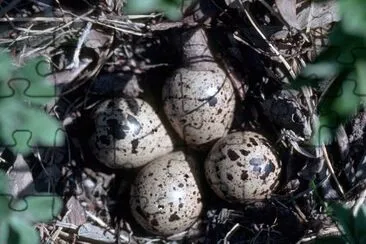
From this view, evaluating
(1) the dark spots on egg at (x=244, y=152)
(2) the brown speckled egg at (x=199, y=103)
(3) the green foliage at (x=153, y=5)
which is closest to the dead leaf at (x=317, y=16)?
(2) the brown speckled egg at (x=199, y=103)

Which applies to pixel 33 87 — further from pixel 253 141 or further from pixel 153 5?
pixel 253 141

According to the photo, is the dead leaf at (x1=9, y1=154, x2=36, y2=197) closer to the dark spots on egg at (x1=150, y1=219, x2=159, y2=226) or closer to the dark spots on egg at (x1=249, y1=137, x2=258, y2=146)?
the dark spots on egg at (x1=150, y1=219, x2=159, y2=226)

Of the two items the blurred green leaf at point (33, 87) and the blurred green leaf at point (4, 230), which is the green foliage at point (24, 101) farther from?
the blurred green leaf at point (4, 230)

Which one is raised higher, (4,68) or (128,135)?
(4,68)

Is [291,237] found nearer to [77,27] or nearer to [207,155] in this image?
[207,155]

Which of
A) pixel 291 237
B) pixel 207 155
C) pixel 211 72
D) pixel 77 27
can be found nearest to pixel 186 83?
pixel 211 72

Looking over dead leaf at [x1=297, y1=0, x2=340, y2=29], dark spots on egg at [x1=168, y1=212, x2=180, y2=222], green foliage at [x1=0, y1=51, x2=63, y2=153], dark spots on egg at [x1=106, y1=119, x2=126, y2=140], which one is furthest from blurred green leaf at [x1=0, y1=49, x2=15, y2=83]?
dead leaf at [x1=297, y1=0, x2=340, y2=29]

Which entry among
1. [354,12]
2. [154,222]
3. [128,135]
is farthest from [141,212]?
[354,12]
